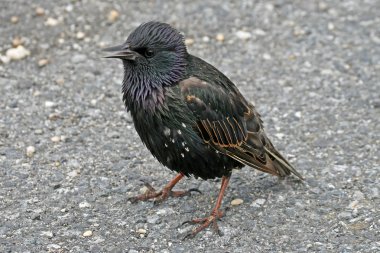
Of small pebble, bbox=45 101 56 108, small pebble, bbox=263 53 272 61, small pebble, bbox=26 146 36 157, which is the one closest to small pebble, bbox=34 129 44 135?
small pebble, bbox=26 146 36 157

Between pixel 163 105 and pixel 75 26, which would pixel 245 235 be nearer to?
pixel 163 105

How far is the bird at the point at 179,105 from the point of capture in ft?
17.3

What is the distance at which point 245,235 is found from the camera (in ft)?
18.0

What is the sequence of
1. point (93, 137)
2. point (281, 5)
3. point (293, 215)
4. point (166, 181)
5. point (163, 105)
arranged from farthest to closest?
point (281, 5) → point (93, 137) → point (166, 181) → point (293, 215) → point (163, 105)

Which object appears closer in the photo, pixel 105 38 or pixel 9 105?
pixel 9 105

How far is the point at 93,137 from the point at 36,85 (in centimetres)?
102

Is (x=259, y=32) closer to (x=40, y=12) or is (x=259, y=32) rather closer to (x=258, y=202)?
(x=40, y=12)

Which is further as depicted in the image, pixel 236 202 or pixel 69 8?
pixel 69 8

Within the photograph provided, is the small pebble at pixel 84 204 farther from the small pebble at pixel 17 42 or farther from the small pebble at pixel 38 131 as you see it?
the small pebble at pixel 17 42

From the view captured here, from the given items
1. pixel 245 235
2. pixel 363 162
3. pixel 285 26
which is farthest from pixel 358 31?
pixel 245 235

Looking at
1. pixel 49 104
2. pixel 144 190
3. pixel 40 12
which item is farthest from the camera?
pixel 40 12

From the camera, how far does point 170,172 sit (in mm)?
6305

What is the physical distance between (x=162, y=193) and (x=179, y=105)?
36.3 inches

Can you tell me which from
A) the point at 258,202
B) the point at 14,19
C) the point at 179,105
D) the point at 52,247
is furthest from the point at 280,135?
the point at 14,19
